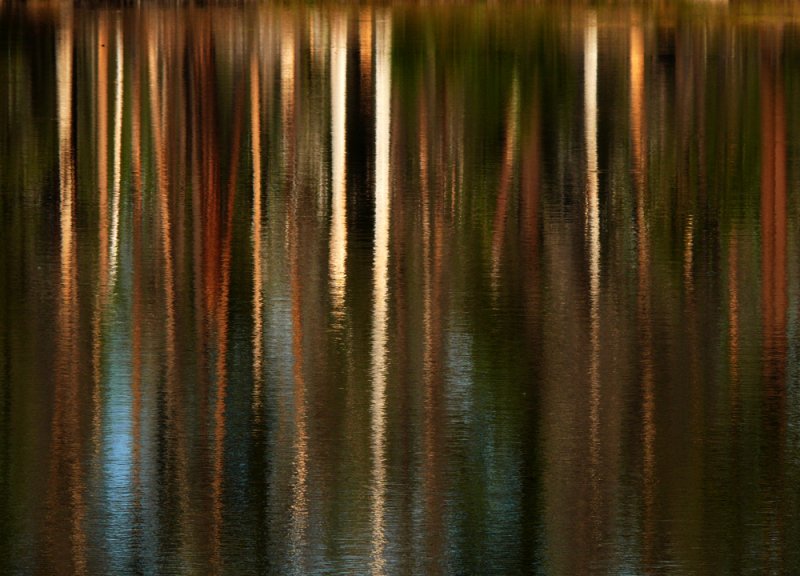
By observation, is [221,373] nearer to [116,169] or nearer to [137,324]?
[137,324]

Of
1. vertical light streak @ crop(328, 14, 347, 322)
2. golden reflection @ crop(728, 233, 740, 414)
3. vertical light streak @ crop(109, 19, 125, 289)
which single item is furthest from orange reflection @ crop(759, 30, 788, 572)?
vertical light streak @ crop(109, 19, 125, 289)

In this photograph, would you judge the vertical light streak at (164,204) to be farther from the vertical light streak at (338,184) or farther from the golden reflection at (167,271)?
the vertical light streak at (338,184)

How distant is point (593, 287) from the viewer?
13.9 meters

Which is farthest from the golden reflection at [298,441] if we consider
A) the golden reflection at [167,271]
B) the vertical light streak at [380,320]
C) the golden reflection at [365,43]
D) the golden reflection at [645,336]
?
the golden reflection at [365,43]

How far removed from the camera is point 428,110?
87.4 ft

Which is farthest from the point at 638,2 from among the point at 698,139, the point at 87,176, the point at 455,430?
the point at 455,430

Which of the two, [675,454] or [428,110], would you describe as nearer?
[675,454]

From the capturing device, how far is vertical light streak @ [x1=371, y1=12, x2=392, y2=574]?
876cm

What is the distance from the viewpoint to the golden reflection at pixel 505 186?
15.1 meters

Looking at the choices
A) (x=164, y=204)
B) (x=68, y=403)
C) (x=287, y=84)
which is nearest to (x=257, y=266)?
(x=164, y=204)

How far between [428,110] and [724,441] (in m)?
16.9

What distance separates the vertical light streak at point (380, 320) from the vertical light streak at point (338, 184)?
25cm

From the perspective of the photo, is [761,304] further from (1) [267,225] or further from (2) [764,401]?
(1) [267,225]

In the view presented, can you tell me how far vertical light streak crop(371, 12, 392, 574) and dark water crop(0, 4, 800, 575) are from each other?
0.03m
